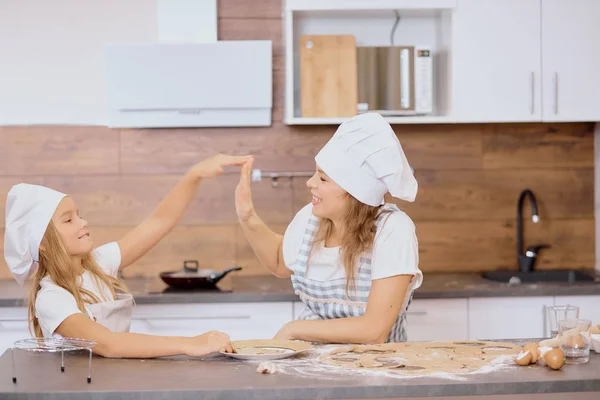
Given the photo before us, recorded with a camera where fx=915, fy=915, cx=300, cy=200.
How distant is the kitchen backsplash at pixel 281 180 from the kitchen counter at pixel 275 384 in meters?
1.95

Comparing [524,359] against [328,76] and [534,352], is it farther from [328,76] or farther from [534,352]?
[328,76]

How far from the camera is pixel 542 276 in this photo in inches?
161

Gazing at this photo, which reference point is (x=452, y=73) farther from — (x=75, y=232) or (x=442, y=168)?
(x=75, y=232)

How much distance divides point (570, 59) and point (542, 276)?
3.20 ft

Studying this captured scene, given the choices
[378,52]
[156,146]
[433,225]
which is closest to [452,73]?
[378,52]

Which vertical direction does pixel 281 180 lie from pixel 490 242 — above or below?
above

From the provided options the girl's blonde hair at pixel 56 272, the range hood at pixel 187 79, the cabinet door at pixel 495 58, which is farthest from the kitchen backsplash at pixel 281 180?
the girl's blonde hair at pixel 56 272

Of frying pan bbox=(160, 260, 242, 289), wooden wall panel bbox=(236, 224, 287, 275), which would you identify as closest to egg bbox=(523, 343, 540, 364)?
frying pan bbox=(160, 260, 242, 289)

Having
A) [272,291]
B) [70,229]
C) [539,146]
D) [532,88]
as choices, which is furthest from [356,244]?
[539,146]

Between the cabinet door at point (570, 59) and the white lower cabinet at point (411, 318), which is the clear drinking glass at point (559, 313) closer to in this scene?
the white lower cabinet at point (411, 318)

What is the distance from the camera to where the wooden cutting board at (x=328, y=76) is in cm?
375

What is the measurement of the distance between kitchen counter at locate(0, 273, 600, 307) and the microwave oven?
739 millimetres

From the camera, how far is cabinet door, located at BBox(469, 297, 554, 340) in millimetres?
3631

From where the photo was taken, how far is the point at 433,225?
13.5 ft
